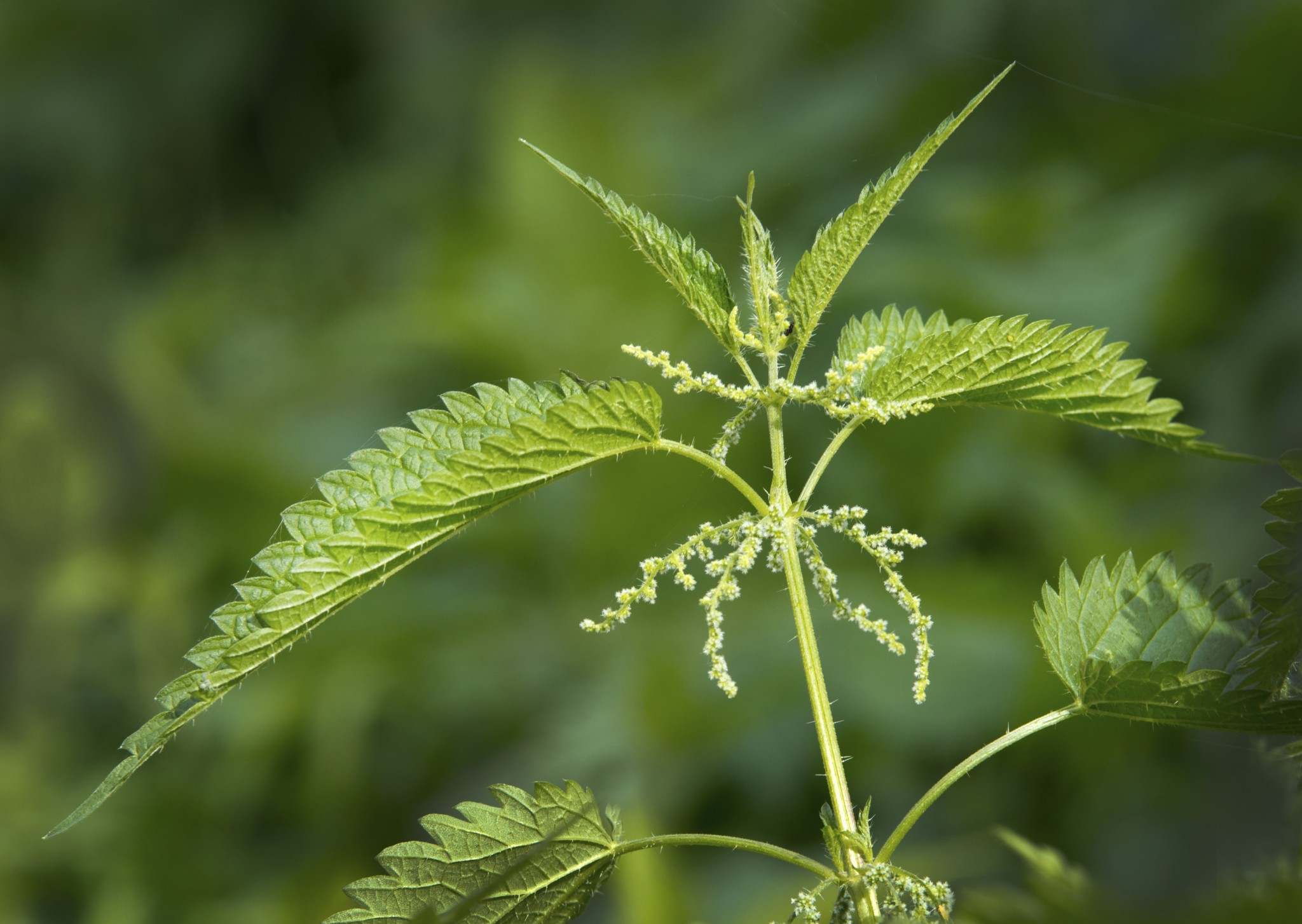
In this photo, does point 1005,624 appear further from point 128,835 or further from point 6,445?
point 6,445

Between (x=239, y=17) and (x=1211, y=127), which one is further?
(x=239, y=17)

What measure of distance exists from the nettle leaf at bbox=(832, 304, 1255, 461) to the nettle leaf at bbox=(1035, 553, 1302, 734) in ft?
0.23

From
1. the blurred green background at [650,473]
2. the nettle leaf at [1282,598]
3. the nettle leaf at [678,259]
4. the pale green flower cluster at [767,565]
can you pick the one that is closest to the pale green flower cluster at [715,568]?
the pale green flower cluster at [767,565]

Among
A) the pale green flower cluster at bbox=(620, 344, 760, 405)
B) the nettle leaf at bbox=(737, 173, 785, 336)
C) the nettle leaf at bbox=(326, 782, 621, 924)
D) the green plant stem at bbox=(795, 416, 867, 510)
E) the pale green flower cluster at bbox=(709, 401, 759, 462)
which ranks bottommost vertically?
the nettle leaf at bbox=(326, 782, 621, 924)

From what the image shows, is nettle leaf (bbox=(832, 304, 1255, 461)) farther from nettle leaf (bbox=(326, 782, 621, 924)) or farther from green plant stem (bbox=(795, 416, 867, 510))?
nettle leaf (bbox=(326, 782, 621, 924))

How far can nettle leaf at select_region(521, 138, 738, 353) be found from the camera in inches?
21.2

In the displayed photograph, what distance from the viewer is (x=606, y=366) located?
91.0 inches

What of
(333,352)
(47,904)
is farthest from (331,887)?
(333,352)

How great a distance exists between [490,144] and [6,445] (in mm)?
1483

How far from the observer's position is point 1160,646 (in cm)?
52

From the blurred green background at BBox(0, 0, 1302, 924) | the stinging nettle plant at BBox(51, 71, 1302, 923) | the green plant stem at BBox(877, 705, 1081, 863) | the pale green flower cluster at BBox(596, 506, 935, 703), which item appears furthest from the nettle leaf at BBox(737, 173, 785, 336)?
the blurred green background at BBox(0, 0, 1302, 924)

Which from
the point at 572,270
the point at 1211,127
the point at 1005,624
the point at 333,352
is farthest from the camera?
the point at 333,352

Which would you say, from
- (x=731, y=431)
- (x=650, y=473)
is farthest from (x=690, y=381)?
(x=650, y=473)

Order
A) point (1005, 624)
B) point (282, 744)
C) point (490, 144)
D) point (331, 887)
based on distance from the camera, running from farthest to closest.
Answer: point (490, 144), point (282, 744), point (1005, 624), point (331, 887)
